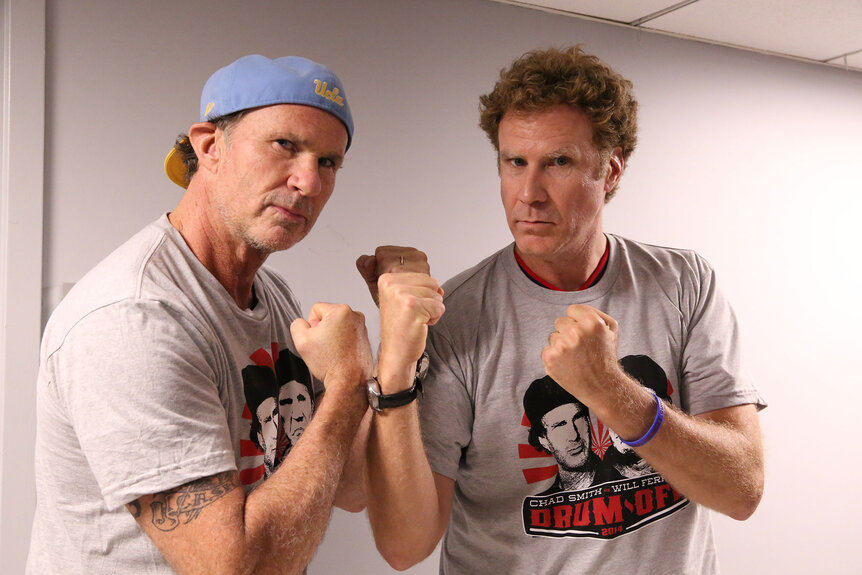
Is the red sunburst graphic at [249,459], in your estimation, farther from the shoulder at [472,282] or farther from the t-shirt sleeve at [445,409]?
the shoulder at [472,282]

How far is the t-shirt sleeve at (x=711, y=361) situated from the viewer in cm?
140

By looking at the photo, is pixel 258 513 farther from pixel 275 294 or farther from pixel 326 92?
pixel 326 92

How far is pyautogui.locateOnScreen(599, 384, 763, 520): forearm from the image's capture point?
123 cm

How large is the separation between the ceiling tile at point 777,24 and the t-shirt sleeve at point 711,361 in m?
1.55

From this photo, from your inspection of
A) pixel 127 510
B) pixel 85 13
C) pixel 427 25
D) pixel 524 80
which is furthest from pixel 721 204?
pixel 127 510

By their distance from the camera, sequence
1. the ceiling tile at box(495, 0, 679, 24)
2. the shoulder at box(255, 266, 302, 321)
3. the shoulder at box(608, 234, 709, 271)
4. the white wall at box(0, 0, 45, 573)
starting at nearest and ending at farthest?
the shoulder at box(255, 266, 302, 321)
the shoulder at box(608, 234, 709, 271)
the white wall at box(0, 0, 45, 573)
the ceiling tile at box(495, 0, 679, 24)

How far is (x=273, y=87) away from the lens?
1.23 m

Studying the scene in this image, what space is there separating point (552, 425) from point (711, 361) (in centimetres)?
33

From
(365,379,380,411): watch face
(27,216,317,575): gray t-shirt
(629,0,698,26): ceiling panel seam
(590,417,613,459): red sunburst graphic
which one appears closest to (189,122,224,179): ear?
(27,216,317,575): gray t-shirt

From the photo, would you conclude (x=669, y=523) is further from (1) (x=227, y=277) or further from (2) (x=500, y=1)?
(2) (x=500, y=1)

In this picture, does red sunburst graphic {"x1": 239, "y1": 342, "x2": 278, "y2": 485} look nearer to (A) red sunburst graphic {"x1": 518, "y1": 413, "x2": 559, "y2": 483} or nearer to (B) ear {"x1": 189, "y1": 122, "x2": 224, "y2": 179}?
(B) ear {"x1": 189, "y1": 122, "x2": 224, "y2": 179}

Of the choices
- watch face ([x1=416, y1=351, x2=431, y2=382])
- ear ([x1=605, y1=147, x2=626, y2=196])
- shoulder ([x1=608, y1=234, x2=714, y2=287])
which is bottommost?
watch face ([x1=416, y1=351, x2=431, y2=382])

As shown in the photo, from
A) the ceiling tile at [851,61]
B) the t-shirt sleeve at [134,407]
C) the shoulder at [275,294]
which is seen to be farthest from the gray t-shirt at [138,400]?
the ceiling tile at [851,61]

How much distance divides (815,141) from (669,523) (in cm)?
259
